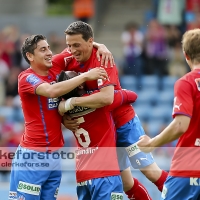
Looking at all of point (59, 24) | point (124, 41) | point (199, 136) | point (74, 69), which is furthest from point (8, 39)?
point (199, 136)

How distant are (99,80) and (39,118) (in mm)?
809

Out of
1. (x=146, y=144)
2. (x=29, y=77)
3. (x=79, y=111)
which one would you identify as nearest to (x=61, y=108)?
(x=79, y=111)

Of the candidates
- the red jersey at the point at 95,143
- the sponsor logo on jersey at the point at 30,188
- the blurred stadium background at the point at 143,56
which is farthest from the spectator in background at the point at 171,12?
the sponsor logo on jersey at the point at 30,188

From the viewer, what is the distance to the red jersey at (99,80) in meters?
7.41

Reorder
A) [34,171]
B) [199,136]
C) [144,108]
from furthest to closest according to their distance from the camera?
1. [144,108]
2. [34,171]
3. [199,136]

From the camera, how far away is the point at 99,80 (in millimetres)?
7324

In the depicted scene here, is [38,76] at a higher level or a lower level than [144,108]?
higher

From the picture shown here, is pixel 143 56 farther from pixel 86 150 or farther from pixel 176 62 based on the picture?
pixel 86 150

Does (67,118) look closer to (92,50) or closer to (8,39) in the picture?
(92,50)

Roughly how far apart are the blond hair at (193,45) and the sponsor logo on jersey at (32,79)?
182 cm

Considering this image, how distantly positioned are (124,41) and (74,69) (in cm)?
908

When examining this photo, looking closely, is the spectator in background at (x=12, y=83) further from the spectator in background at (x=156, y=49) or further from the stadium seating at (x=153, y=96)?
the spectator in background at (x=156, y=49)

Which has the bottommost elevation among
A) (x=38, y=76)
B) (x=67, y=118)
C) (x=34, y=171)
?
(x=34, y=171)

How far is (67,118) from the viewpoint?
25.0 ft
